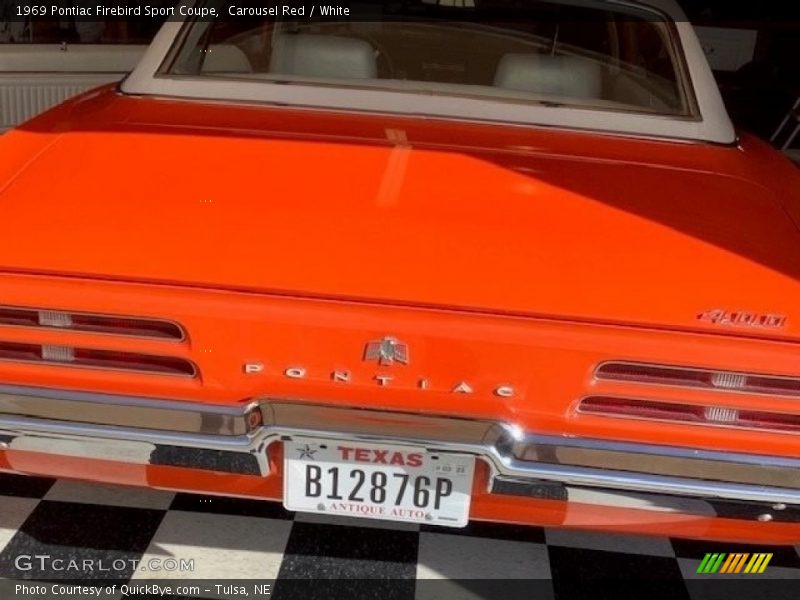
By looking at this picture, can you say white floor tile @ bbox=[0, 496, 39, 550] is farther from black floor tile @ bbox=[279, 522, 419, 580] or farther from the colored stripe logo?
the colored stripe logo

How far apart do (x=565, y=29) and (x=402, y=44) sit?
19.0 inches

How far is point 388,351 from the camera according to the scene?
165 centimetres

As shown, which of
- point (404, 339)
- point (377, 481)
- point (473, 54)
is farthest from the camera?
point (473, 54)

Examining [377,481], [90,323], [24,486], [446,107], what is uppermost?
[446,107]

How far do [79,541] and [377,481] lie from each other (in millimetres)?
878

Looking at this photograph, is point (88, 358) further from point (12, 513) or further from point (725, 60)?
point (725, 60)

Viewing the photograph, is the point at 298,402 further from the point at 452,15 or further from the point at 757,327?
the point at 452,15

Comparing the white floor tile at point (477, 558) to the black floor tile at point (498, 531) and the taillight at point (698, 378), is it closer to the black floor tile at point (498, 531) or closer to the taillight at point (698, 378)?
the black floor tile at point (498, 531)

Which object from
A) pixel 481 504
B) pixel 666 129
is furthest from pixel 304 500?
pixel 666 129

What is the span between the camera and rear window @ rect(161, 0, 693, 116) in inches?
101

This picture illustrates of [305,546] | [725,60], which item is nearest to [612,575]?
[305,546]

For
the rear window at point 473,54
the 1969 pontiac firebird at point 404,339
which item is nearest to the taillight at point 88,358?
the 1969 pontiac firebird at point 404,339

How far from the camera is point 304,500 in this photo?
180 cm

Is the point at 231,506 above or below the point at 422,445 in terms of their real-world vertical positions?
below
